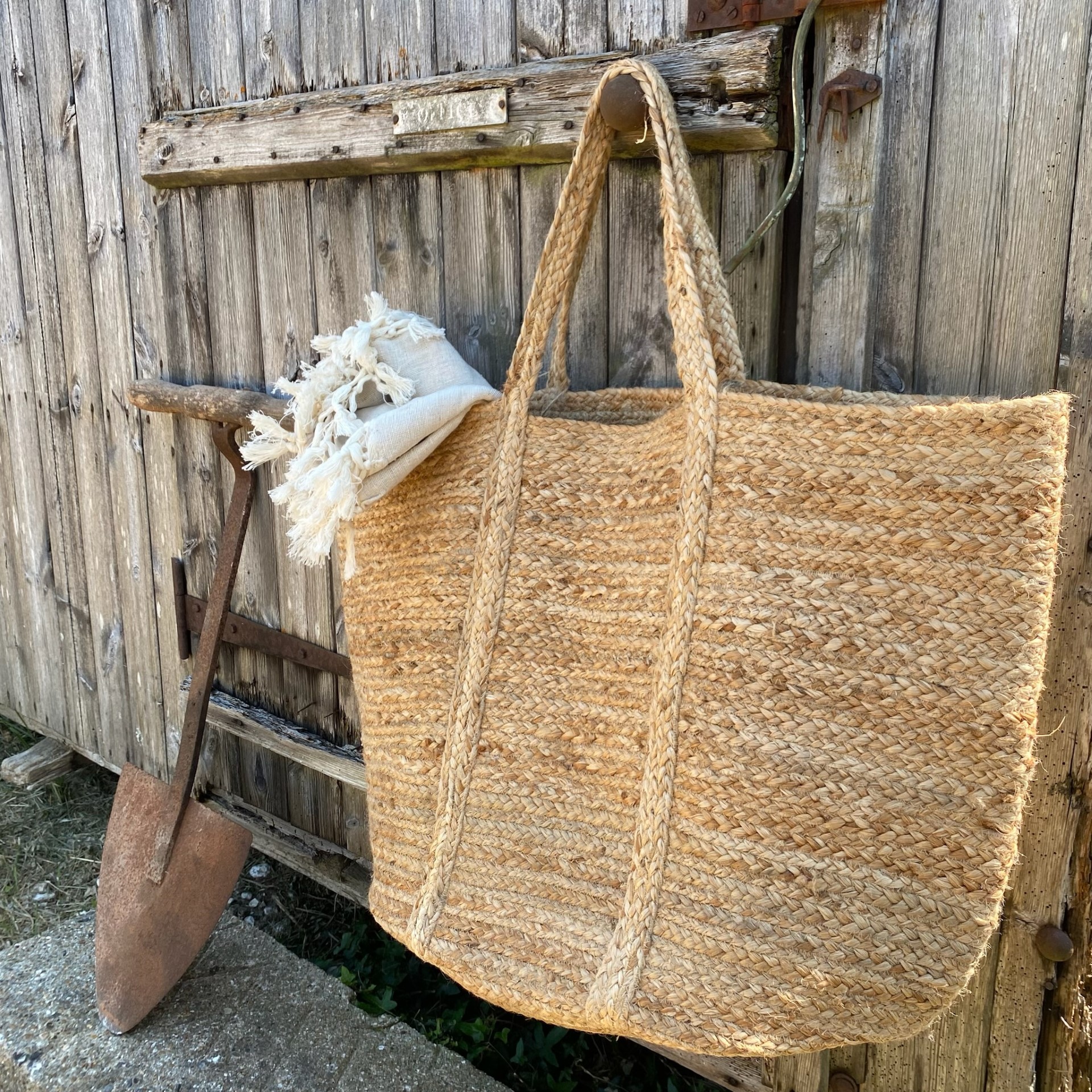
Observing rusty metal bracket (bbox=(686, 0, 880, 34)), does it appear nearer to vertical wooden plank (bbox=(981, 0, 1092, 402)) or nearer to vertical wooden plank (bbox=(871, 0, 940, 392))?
vertical wooden plank (bbox=(871, 0, 940, 392))

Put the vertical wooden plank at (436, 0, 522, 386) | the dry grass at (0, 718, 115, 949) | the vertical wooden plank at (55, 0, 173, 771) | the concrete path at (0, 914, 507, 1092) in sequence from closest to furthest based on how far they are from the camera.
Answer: the vertical wooden plank at (436, 0, 522, 386), the concrete path at (0, 914, 507, 1092), the vertical wooden plank at (55, 0, 173, 771), the dry grass at (0, 718, 115, 949)

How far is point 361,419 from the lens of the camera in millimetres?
1164

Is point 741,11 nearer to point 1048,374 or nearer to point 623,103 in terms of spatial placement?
point 623,103

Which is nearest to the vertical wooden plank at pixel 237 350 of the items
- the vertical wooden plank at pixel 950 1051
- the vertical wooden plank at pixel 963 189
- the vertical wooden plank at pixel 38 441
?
the vertical wooden plank at pixel 38 441

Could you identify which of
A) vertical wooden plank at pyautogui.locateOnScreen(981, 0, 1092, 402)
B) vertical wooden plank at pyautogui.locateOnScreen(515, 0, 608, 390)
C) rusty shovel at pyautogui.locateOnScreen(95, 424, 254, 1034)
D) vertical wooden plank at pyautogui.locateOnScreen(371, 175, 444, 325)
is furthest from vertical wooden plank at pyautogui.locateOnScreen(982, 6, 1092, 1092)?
rusty shovel at pyautogui.locateOnScreen(95, 424, 254, 1034)

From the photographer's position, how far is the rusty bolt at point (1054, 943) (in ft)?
3.65

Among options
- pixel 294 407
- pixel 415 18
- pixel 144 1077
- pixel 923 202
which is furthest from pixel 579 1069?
pixel 415 18

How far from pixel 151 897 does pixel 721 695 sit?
1.49 m

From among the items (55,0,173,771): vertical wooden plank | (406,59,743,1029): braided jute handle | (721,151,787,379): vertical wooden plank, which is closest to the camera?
(406,59,743,1029): braided jute handle

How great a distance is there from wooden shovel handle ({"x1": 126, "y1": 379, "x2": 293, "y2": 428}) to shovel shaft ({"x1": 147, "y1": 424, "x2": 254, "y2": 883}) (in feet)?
0.13

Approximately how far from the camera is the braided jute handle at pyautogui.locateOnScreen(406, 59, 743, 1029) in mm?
952

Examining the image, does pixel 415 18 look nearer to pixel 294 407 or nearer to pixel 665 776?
pixel 294 407

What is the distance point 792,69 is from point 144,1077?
1885mm

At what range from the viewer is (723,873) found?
36.4 inches
